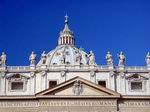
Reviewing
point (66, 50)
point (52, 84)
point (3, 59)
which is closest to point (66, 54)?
point (66, 50)

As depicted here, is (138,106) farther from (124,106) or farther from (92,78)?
(92,78)

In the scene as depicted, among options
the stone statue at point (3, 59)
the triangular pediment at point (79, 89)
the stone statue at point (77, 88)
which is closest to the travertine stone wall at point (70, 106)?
the triangular pediment at point (79, 89)

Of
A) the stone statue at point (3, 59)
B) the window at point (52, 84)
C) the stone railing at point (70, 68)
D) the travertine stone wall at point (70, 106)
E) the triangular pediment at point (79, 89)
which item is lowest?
the travertine stone wall at point (70, 106)

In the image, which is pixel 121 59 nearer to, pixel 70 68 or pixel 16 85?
pixel 70 68

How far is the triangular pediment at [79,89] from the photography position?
6569 centimetres

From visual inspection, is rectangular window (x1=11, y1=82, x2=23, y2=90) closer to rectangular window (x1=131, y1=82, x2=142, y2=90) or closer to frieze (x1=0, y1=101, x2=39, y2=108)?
frieze (x1=0, y1=101, x2=39, y2=108)

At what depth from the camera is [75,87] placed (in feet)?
216

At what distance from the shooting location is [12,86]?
6744cm

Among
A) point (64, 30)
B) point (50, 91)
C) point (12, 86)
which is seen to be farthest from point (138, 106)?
point (64, 30)

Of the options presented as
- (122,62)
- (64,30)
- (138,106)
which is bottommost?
(138,106)

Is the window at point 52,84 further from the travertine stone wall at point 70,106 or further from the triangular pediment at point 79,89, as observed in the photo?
the travertine stone wall at point 70,106

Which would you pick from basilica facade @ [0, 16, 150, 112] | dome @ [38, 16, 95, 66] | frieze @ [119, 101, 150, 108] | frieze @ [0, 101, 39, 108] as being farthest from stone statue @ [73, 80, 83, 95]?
dome @ [38, 16, 95, 66]

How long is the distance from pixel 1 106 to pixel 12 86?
2.93 meters

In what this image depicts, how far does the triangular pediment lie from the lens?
65.7m
